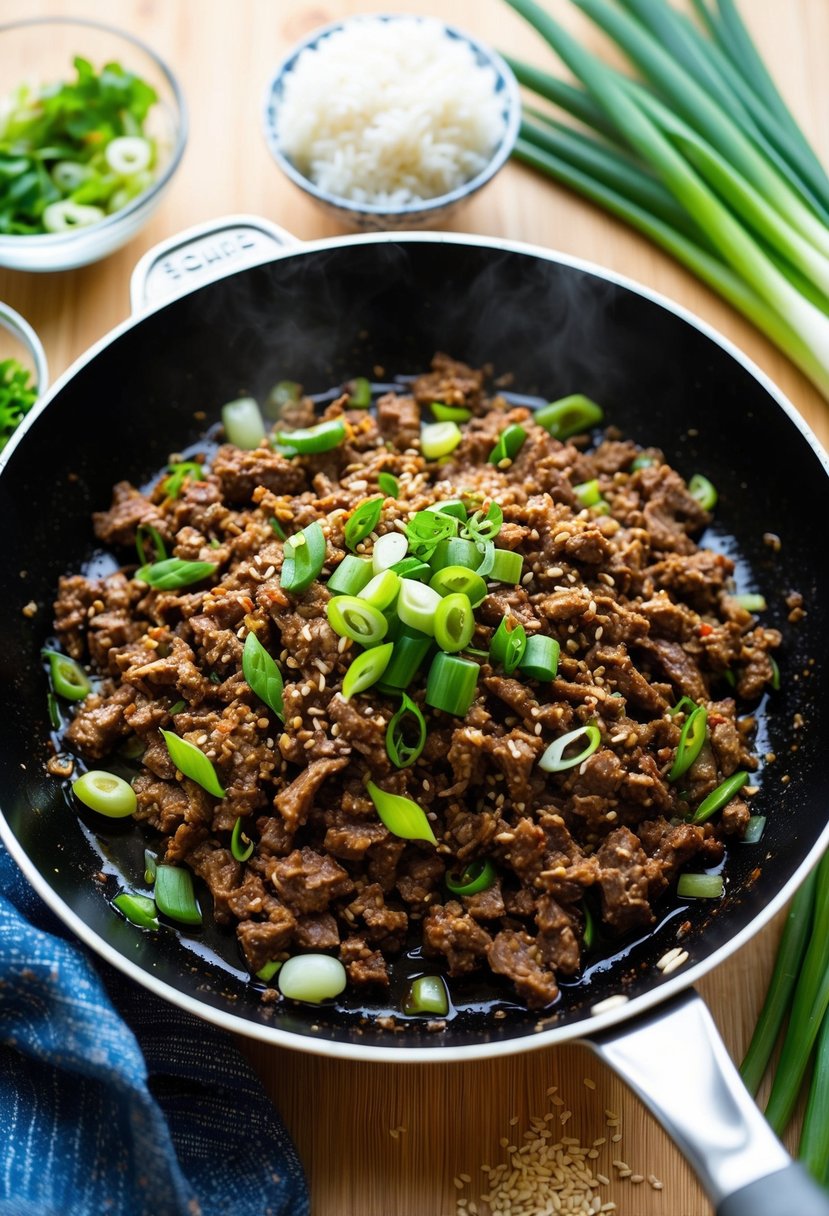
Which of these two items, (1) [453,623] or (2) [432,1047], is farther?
(1) [453,623]

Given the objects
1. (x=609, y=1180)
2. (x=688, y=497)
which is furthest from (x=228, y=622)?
(x=609, y=1180)

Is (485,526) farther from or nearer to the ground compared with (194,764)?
farther from the ground

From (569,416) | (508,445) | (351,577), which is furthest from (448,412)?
(351,577)

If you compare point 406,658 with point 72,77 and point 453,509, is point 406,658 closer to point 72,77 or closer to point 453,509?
point 453,509

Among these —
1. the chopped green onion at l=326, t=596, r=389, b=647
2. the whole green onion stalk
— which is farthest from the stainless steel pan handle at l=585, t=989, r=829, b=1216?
the whole green onion stalk

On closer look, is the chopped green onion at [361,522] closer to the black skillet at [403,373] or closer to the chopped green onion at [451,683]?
the chopped green onion at [451,683]

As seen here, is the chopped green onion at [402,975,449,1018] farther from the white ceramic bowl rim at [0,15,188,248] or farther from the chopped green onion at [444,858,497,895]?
the white ceramic bowl rim at [0,15,188,248]

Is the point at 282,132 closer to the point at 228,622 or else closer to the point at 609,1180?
the point at 228,622

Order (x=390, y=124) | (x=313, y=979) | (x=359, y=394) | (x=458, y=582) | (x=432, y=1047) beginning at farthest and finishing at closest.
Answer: (x=390, y=124)
(x=359, y=394)
(x=458, y=582)
(x=313, y=979)
(x=432, y=1047)
